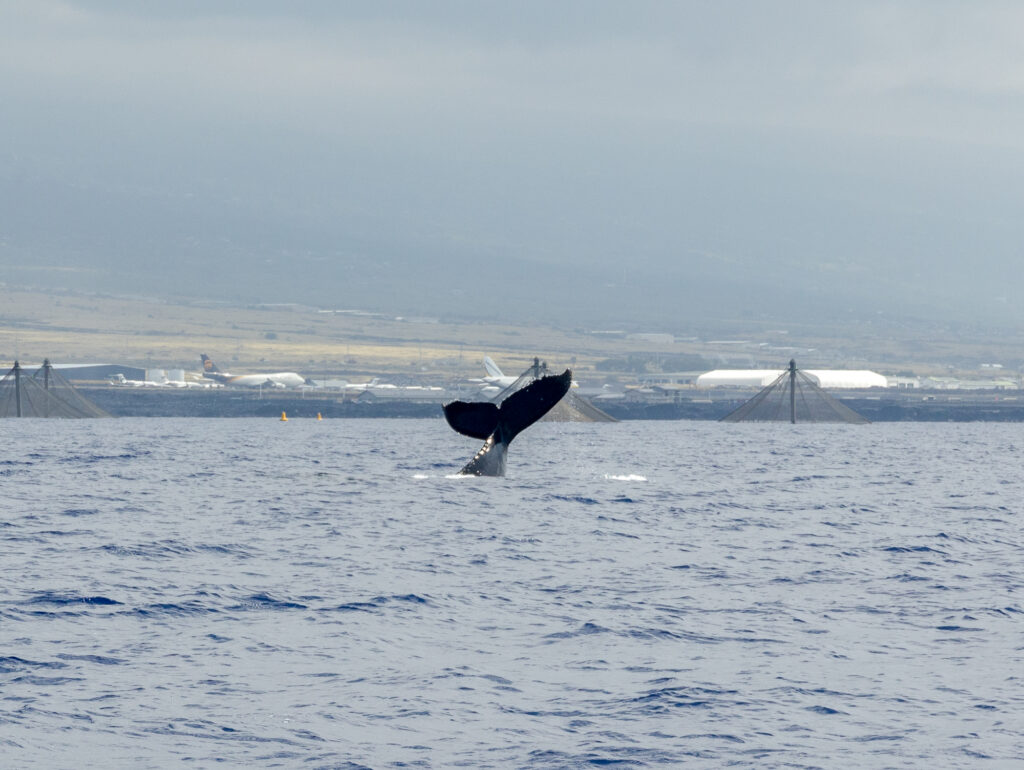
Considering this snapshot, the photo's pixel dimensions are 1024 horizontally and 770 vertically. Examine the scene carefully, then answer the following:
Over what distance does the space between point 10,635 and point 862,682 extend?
1168 cm

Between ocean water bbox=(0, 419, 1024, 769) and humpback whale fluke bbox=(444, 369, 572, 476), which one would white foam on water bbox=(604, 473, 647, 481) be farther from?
humpback whale fluke bbox=(444, 369, 572, 476)

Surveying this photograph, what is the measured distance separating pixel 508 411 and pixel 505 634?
1967cm

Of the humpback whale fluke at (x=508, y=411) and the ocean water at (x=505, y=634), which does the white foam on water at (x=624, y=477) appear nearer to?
the ocean water at (x=505, y=634)

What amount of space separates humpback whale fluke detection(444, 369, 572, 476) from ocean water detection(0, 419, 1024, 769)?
2.29 m

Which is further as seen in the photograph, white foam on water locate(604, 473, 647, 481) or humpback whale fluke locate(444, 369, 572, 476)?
white foam on water locate(604, 473, 647, 481)

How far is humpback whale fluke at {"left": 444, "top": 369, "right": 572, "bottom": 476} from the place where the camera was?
38.4 metres

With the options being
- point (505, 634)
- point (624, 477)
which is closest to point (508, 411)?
point (505, 634)

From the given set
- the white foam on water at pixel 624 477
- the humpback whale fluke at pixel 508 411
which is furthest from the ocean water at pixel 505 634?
the white foam on water at pixel 624 477

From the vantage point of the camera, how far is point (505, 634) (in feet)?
72.9

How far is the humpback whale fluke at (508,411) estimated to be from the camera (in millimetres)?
38406

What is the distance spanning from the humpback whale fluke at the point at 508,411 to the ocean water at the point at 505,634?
90.2 inches

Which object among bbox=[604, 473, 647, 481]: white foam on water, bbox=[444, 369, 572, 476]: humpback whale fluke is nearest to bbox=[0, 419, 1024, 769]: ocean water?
bbox=[444, 369, 572, 476]: humpback whale fluke

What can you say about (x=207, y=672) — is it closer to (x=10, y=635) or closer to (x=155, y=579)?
(x=10, y=635)

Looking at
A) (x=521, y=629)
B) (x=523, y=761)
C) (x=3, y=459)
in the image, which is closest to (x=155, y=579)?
(x=521, y=629)
